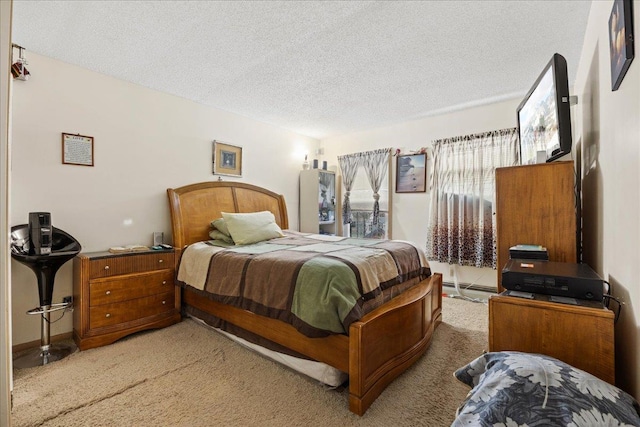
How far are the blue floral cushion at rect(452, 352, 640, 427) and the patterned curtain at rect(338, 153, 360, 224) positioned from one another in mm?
4200

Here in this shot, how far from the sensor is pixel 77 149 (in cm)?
270

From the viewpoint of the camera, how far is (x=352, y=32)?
7.12ft

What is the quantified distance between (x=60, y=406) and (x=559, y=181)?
3.26 m

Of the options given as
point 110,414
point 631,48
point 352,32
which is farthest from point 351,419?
point 352,32

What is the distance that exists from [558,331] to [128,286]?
3076mm

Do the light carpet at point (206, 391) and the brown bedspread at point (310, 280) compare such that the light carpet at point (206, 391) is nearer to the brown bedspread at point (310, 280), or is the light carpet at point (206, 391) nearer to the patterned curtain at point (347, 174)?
the brown bedspread at point (310, 280)

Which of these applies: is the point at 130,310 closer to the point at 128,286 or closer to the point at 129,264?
the point at 128,286

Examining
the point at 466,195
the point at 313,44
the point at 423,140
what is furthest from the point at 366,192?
the point at 313,44

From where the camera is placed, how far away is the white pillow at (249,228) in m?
3.18

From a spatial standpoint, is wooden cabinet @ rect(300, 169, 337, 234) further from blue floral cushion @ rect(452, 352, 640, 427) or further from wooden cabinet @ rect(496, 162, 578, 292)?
blue floral cushion @ rect(452, 352, 640, 427)

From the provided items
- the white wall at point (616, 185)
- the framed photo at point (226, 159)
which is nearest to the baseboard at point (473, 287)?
the white wall at point (616, 185)

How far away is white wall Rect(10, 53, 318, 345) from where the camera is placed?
2426 mm

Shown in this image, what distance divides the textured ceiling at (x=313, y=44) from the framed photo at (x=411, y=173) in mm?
1072

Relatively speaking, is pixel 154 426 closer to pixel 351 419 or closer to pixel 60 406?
pixel 60 406
